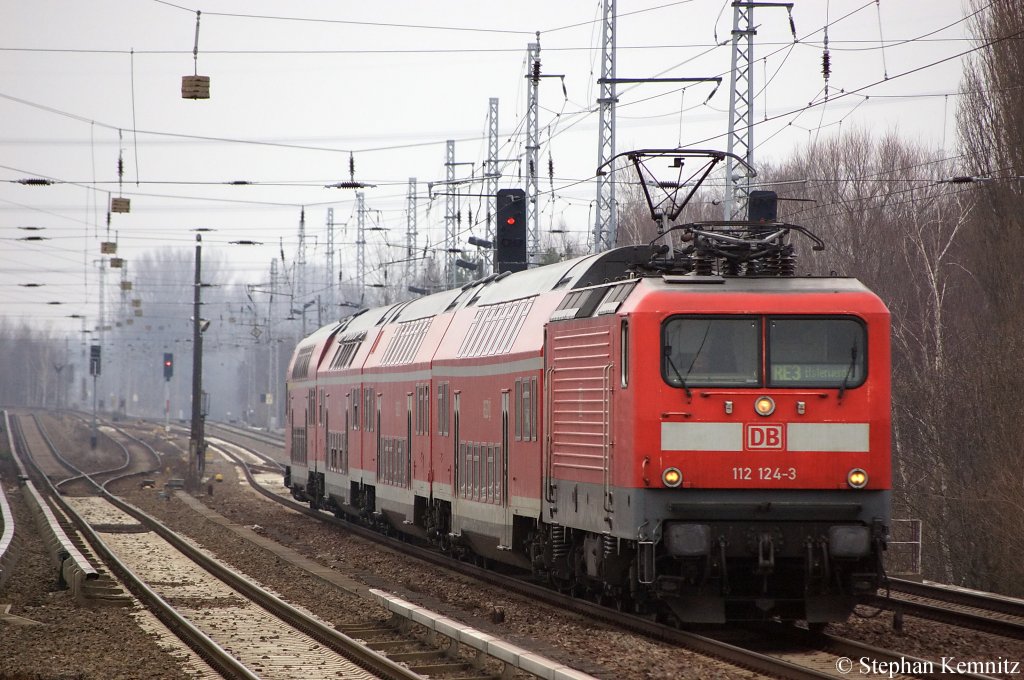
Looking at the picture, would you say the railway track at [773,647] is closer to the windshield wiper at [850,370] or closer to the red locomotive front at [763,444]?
the red locomotive front at [763,444]

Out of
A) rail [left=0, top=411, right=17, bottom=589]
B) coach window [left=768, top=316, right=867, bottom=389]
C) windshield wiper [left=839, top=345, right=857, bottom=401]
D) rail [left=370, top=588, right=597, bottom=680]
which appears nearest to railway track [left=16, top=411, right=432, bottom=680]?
rail [left=370, top=588, right=597, bottom=680]

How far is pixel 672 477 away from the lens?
12734 millimetres

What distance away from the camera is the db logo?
42.0ft

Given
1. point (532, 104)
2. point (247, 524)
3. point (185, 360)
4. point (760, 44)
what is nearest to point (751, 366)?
point (760, 44)

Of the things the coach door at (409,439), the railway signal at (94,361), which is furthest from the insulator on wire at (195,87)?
the railway signal at (94,361)

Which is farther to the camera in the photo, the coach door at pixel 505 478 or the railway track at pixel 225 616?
the coach door at pixel 505 478

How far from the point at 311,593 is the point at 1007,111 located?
61.7ft

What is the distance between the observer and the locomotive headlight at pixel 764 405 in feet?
42.1

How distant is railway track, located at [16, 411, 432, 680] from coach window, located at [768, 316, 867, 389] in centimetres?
447

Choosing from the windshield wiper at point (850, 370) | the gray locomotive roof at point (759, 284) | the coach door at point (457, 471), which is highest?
the gray locomotive roof at point (759, 284)

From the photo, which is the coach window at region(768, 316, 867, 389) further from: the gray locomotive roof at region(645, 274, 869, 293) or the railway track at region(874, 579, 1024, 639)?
the railway track at region(874, 579, 1024, 639)

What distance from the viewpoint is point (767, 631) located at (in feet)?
45.4

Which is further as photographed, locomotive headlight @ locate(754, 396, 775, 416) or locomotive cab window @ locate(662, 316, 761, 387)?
locomotive cab window @ locate(662, 316, 761, 387)

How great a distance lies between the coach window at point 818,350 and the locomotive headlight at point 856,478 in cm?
79
